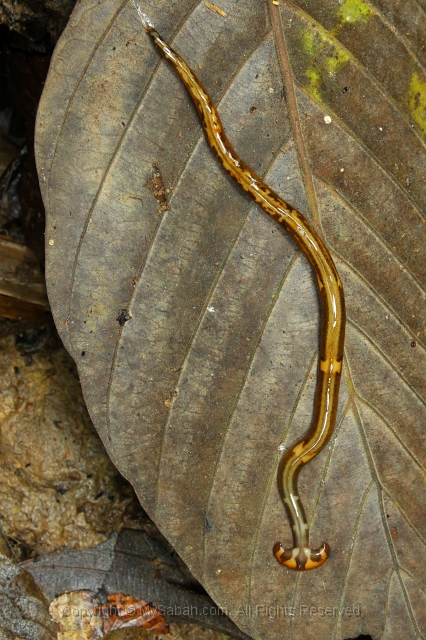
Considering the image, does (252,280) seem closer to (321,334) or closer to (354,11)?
(321,334)

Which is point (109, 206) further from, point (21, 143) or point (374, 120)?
point (374, 120)

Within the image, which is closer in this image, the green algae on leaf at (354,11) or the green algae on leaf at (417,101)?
the green algae on leaf at (354,11)

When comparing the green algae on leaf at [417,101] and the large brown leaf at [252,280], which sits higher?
the green algae on leaf at [417,101]

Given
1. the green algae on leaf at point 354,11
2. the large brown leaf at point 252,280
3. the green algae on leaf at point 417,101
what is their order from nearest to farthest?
1. the large brown leaf at point 252,280
2. the green algae on leaf at point 354,11
3. the green algae on leaf at point 417,101

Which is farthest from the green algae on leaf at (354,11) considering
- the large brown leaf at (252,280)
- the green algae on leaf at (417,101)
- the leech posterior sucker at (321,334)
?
the leech posterior sucker at (321,334)

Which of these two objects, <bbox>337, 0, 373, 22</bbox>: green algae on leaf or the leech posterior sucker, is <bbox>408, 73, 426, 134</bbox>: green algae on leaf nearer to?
<bbox>337, 0, 373, 22</bbox>: green algae on leaf

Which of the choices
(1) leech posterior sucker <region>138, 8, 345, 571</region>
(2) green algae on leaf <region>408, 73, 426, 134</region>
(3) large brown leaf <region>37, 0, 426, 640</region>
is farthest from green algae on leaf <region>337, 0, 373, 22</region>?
(1) leech posterior sucker <region>138, 8, 345, 571</region>

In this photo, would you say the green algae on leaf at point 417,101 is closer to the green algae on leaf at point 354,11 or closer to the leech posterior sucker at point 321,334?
the green algae on leaf at point 354,11

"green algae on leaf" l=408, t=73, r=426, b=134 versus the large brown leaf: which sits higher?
"green algae on leaf" l=408, t=73, r=426, b=134
